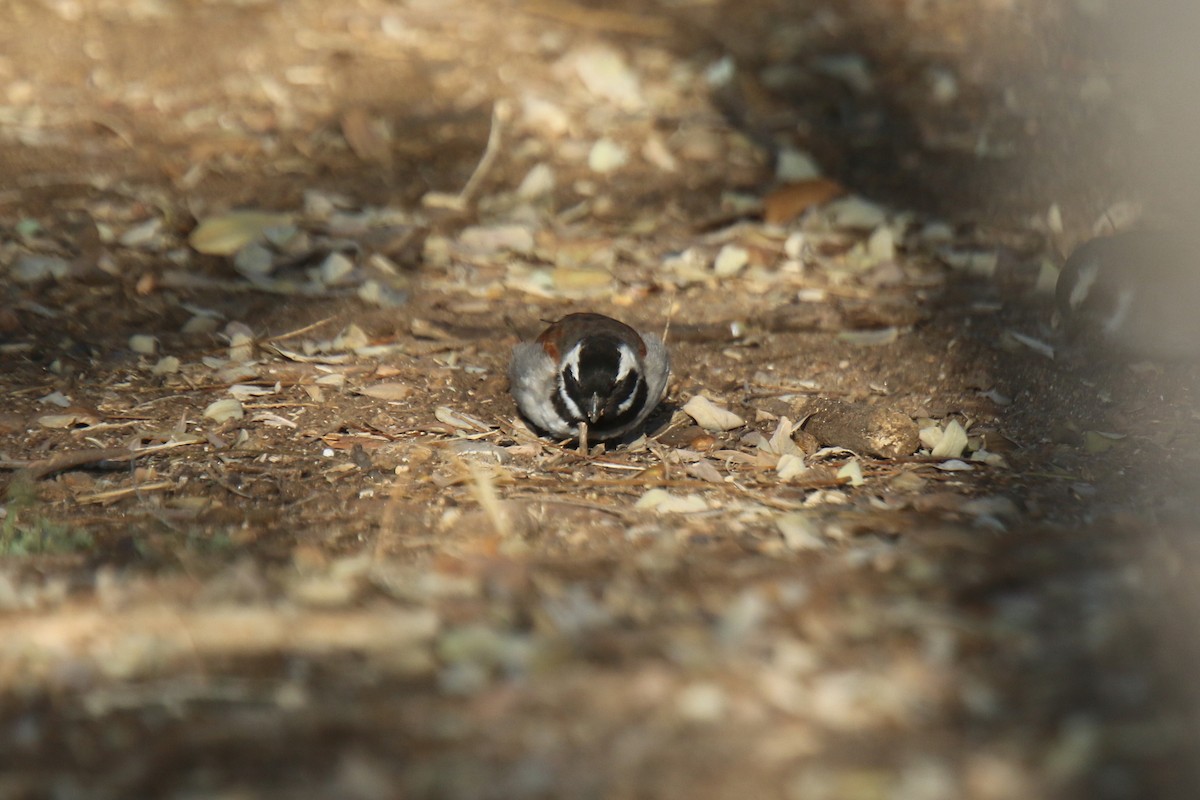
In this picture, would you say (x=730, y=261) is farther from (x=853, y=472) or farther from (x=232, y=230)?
(x=232, y=230)

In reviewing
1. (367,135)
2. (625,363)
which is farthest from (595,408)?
(367,135)

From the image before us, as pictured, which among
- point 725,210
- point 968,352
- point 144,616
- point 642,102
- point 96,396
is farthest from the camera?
point 642,102

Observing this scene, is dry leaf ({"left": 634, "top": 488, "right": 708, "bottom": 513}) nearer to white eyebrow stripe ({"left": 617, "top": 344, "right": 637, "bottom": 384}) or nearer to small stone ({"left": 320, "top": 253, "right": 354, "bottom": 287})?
white eyebrow stripe ({"left": 617, "top": 344, "right": 637, "bottom": 384})

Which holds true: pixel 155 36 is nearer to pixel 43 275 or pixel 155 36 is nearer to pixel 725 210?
pixel 43 275

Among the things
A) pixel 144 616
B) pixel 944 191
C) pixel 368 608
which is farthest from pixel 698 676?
pixel 944 191

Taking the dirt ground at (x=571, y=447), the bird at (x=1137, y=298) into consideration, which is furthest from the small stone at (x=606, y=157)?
the bird at (x=1137, y=298)

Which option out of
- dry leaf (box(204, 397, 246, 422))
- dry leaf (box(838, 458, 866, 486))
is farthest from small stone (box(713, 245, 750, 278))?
dry leaf (box(204, 397, 246, 422))

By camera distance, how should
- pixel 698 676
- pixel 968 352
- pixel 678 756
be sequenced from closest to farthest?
pixel 678 756 → pixel 698 676 → pixel 968 352
